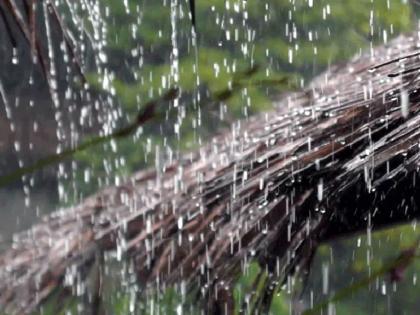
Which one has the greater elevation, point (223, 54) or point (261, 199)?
point (261, 199)

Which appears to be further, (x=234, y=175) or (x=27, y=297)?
(x=234, y=175)

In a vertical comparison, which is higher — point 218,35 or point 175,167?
point 175,167

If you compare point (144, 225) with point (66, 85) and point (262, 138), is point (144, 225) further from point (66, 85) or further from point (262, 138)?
point (66, 85)

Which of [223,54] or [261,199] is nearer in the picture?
[261,199]

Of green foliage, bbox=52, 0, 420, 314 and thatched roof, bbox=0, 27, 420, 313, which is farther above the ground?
thatched roof, bbox=0, 27, 420, 313

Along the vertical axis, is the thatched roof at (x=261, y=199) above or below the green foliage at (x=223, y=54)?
above

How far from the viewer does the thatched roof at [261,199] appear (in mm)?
1983

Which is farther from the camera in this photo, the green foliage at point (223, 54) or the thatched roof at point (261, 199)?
the green foliage at point (223, 54)

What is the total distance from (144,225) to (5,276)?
294 millimetres

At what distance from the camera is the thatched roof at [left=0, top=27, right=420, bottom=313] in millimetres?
1983

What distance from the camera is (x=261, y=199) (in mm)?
2016

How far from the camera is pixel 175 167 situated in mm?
2264

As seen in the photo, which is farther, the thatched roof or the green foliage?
the green foliage

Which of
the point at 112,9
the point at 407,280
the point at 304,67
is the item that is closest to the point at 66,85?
the point at 112,9
